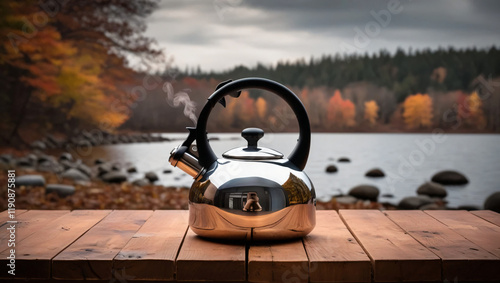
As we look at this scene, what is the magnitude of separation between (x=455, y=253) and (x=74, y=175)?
6.35m

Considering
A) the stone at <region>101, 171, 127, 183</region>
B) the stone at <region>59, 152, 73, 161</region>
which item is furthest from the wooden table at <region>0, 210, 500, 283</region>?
the stone at <region>59, 152, 73, 161</region>

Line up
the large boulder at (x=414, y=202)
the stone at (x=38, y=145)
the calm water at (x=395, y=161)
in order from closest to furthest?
the large boulder at (x=414, y=202)
the calm water at (x=395, y=161)
the stone at (x=38, y=145)

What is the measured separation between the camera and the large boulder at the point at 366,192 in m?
5.91

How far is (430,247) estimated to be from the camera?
133 centimetres

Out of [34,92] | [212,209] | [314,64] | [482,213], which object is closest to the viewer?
[212,209]

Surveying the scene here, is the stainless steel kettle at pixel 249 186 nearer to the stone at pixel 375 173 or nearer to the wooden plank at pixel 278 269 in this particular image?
the wooden plank at pixel 278 269

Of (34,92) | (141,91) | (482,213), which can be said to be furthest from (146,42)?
(482,213)

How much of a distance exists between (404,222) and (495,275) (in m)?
0.51

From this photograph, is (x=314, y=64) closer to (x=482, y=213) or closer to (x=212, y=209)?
(x=482, y=213)

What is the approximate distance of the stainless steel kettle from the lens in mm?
1293

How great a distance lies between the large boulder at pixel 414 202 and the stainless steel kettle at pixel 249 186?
4.50 metres

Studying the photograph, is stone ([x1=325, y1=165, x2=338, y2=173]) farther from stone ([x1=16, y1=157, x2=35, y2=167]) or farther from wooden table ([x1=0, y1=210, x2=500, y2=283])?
wooden table ([x1=0, y1=210, x2=500, y2=283])

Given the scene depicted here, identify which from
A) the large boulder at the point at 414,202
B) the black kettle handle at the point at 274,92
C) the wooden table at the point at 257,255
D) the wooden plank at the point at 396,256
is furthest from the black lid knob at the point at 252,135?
the large boulder at the point at 414,202

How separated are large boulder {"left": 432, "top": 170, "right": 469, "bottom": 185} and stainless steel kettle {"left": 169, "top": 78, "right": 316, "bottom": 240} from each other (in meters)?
5.60
